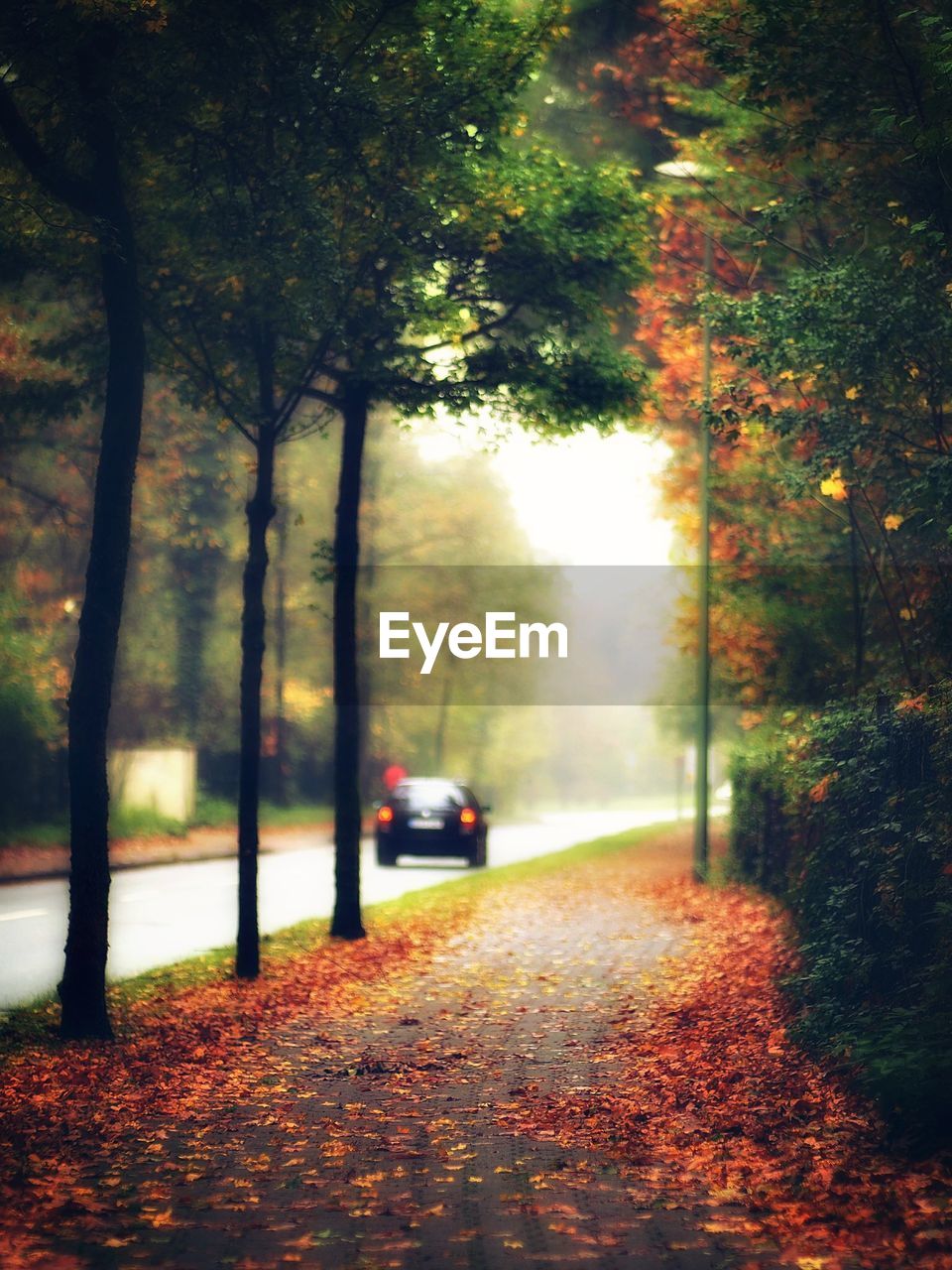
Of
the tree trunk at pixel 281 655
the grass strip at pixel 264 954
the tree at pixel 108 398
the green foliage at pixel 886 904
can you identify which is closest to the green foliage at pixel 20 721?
the grass strip at pixel 264 954

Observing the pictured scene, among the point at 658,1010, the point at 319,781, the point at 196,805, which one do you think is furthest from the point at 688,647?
the point at 319,781

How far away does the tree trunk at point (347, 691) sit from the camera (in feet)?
53.5

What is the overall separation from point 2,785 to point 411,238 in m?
20.2

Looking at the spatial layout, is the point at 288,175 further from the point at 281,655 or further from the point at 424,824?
the point at 281,655

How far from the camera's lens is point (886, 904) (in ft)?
30.1

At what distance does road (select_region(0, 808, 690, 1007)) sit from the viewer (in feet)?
47.3

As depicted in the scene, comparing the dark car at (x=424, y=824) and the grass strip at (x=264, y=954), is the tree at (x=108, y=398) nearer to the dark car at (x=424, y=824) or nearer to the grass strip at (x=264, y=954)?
the grass strip at (x=264, y=954)

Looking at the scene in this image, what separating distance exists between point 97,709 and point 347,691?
623 cm

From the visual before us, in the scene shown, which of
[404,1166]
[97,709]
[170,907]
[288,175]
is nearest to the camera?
[404,1166]

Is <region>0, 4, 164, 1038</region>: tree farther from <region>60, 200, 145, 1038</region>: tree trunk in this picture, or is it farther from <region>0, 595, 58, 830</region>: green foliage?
<region>0, 595, 58, 830</region>: green foliage

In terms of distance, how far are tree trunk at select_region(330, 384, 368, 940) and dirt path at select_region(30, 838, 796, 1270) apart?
13.0ft

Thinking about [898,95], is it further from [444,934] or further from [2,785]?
[2,785]

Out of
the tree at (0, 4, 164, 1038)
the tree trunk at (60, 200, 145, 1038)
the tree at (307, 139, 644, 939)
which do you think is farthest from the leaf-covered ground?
the tree at (307, 139, 644, 939)

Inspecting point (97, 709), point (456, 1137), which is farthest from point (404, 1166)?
point (97, 709)
